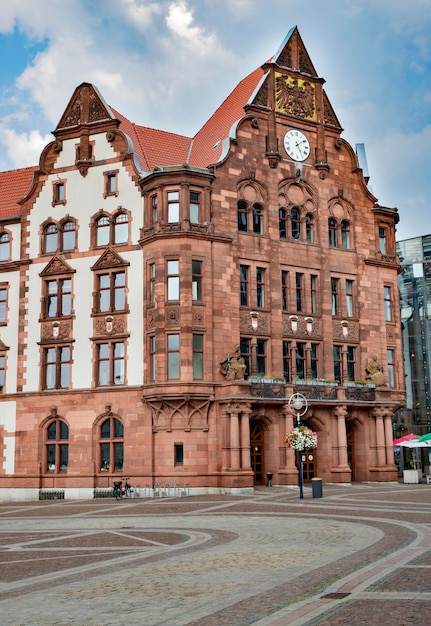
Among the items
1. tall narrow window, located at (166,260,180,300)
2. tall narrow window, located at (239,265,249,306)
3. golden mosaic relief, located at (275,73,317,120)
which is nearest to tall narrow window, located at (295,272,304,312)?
tall narrow window, located at (239,265,249,306)

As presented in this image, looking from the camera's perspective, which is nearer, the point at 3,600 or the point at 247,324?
the point at 3,600

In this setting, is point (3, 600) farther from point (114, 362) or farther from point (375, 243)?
point (375, 243)

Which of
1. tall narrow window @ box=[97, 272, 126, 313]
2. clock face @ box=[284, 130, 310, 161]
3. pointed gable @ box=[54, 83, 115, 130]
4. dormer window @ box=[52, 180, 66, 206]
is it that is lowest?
tall narrow window @ box=[97, 272, 126, 313]

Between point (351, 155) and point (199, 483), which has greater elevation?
point (351, 155)

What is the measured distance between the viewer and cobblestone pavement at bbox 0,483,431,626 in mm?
11141

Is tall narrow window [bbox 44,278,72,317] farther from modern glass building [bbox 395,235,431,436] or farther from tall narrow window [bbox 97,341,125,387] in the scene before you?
modern glass building [bbox 395,235,431,436]

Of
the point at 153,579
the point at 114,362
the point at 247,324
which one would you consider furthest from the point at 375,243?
the point at 153,579

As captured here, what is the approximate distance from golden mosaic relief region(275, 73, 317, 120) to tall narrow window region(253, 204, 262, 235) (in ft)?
23.0

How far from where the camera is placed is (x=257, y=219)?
4894 cm

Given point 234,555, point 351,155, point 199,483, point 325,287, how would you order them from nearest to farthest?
point 234,555
point 199,483
point 325,287
point 351,155

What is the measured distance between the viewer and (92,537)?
2253cm

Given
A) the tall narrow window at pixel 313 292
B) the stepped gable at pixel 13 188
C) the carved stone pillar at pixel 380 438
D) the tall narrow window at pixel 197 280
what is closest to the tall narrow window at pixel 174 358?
the tall narrow window at pixel 197 280

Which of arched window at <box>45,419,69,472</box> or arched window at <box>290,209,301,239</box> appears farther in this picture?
arched window at <box>290,209,301,239</box>

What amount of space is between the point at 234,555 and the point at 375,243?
128 ft
